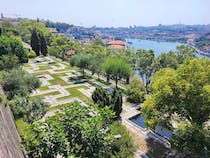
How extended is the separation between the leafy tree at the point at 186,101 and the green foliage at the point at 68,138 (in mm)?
5658

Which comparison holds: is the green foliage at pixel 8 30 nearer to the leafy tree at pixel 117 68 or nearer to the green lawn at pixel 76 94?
the green lawn at pixel 76 94

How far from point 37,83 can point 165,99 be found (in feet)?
43.5

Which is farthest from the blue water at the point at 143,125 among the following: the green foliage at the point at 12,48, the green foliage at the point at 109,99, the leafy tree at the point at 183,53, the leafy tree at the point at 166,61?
the green foliage at the point at 12,48

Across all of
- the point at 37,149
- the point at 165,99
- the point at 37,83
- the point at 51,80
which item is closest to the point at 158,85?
the point at 165,99

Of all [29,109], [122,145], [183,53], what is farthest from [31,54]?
[122,145]

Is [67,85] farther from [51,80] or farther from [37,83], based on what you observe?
[37,83]

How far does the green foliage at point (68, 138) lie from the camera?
7211 mm

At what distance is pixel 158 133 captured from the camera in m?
16.2

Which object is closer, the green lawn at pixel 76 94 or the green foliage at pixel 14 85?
the green foliage at pixel 14 85

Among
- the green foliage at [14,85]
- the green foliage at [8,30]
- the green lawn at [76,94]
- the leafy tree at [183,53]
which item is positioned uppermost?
the green foliage at [8,30]

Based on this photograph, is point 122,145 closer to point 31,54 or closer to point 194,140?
point 194,140

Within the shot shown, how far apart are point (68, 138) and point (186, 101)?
303 inches

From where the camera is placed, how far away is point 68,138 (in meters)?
7.78

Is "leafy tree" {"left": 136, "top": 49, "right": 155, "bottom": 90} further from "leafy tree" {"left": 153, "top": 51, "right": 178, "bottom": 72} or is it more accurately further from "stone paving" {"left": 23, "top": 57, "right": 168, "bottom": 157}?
"stone paving" {"left": 23, "top": 57, "right": 168, "bottom": 157}
